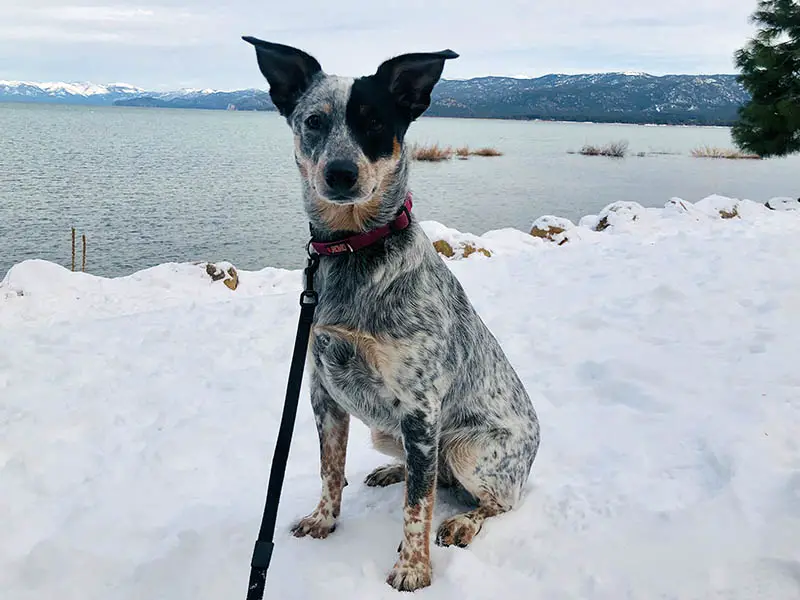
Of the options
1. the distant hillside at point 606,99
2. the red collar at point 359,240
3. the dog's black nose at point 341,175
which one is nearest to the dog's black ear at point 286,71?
the dog's black nose at point 341,175

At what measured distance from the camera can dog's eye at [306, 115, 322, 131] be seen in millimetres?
2821

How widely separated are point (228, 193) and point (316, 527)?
19973 millimetres

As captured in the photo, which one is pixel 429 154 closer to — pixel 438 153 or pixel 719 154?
pixel 438 153

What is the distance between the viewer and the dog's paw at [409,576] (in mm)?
2715

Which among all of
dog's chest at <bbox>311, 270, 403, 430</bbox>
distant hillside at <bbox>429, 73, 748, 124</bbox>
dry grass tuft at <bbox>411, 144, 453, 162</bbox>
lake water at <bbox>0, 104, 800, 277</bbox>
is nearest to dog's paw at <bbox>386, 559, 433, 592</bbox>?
dog's chest at <bbox>311, 270, 403, 430</bbox>

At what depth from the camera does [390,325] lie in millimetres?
2627

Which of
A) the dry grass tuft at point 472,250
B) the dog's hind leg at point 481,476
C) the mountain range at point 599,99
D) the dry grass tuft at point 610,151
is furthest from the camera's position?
the mountain range at point 599,99

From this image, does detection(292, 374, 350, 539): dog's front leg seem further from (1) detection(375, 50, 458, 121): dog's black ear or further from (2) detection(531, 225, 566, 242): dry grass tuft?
(2) detection(531, 225, 566, 242): dry grass tuft

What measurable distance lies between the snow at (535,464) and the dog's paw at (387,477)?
7 centimetres

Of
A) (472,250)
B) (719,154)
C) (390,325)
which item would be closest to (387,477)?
(390,325)

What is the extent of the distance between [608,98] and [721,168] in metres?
140

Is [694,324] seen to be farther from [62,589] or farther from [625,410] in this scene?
[62,589]

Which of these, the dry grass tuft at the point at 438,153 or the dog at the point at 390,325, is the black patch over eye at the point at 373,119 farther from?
the dry grass tuft at the point at 438,153

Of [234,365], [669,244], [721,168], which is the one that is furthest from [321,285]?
[721,168]
